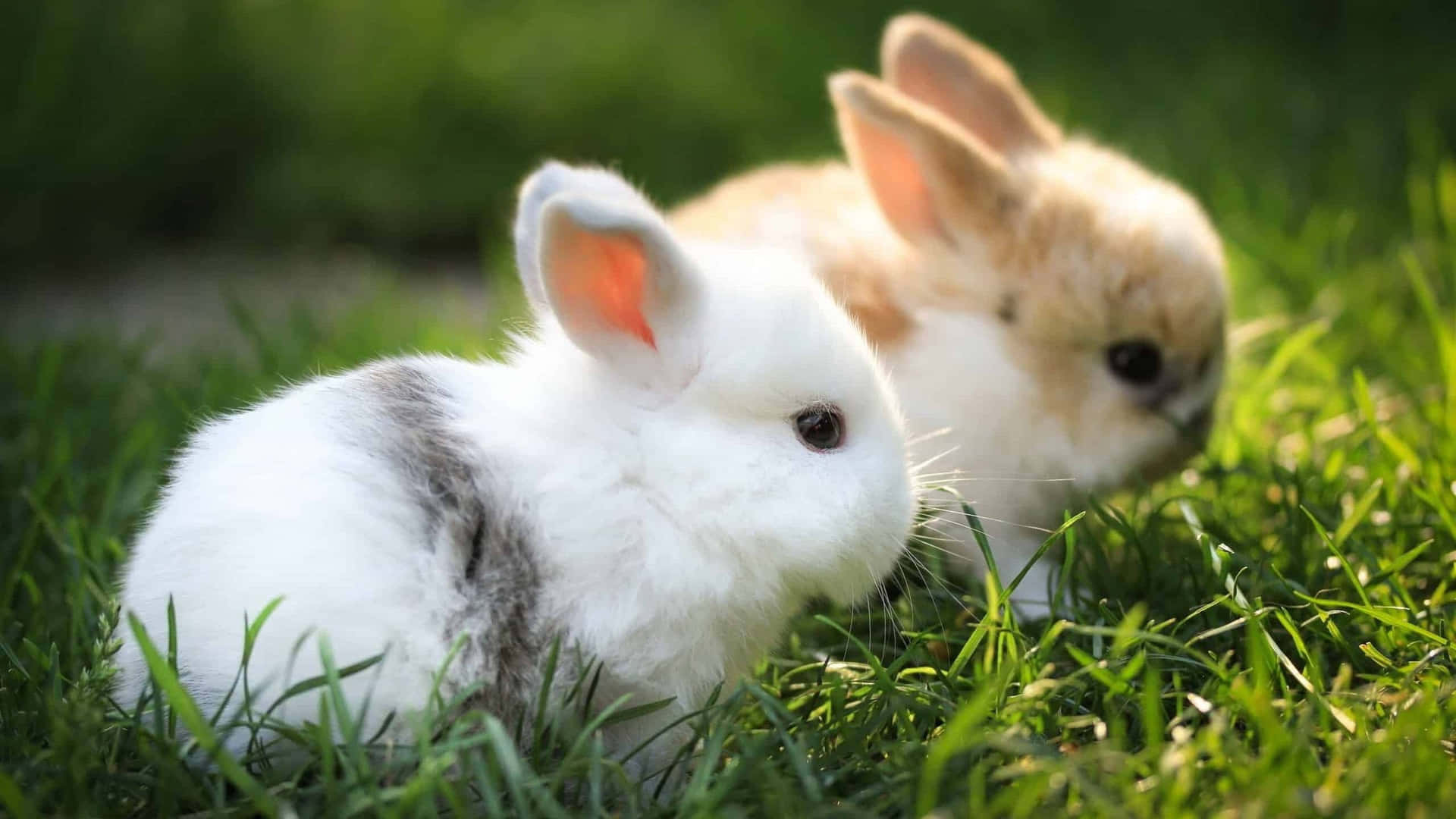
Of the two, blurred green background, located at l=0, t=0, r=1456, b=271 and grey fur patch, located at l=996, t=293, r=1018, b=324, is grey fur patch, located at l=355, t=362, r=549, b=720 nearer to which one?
grey fur patch, located at l=996, t=293, r=1018, b=324

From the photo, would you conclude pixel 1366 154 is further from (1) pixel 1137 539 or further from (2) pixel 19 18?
(2) pixel 19 18

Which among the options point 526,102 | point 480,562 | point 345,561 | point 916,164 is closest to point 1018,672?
point 480,562

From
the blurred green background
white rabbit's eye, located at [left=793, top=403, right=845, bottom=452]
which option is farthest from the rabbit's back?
the blurred green background

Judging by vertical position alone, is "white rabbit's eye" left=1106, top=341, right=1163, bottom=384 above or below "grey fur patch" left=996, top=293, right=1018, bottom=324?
below

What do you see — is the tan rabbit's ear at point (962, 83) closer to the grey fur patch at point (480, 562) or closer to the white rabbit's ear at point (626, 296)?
the white rabbit's ear at point (626, 296)

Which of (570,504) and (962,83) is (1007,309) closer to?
(962,83)

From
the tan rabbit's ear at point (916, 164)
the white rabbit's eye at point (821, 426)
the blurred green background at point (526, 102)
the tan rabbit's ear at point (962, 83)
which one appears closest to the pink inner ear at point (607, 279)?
the white rabbit's eye at point (821, 426)
